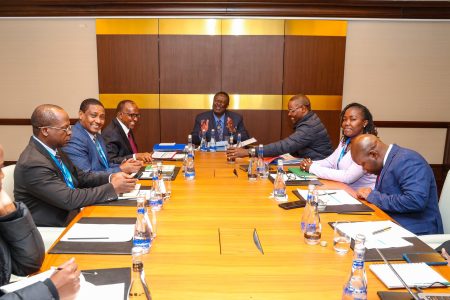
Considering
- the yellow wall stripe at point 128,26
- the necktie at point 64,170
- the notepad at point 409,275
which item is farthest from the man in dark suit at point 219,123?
the notepad at point 409,275

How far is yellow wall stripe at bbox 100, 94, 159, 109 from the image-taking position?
5719 millimetres

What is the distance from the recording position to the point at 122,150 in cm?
420

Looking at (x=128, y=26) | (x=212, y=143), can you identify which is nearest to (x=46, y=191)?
(x=212, y=143)

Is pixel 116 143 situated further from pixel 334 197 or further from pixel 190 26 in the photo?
pixel 334 197

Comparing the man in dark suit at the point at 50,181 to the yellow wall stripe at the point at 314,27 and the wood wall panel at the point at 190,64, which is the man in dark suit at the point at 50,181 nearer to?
the wood wall panel at the point at 190,64

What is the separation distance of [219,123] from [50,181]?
3.07 m

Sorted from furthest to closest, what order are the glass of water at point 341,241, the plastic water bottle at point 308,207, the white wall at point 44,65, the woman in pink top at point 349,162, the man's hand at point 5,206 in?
the white wall at point 44,65
the woman in pink top at point 349,162
the plastic water bottle at point 308,207
the glass of water at point 341,241
the man's hand at point 5,206

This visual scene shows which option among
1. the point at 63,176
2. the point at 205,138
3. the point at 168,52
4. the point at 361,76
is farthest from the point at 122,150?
the point at 361,76

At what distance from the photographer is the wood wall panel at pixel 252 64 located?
5.61m

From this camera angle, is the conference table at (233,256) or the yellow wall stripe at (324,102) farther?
the yellow wall stripe at (324,102)

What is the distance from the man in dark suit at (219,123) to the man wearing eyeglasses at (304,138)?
1019 mm

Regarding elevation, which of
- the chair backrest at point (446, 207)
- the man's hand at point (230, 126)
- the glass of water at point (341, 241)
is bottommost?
the chair backrest at point (446, 207)

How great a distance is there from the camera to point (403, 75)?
588 cm

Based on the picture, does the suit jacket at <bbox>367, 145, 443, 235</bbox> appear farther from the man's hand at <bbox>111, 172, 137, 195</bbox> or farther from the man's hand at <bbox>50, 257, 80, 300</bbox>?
the man's hand at <bbox>50, 257, 80, 300</bbox>
